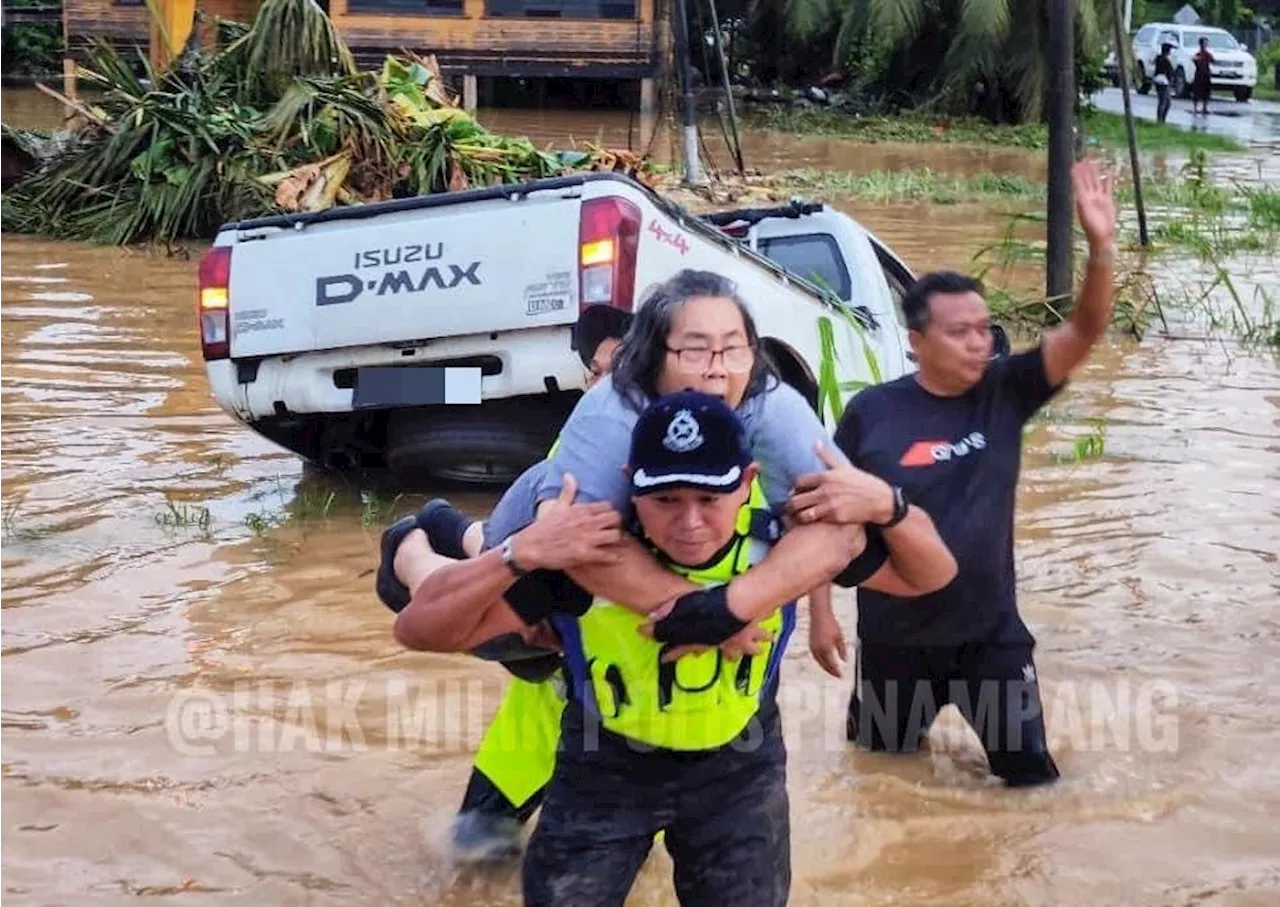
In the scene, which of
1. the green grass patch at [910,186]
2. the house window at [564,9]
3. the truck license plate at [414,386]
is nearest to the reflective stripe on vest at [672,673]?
the truck license plate at [414,386]

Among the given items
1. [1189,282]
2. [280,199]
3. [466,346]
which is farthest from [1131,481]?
[280,199]

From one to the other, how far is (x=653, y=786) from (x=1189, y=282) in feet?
41.0

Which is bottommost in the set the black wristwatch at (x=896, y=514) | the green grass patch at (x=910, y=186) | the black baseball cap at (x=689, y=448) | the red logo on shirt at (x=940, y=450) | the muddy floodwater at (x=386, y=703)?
the muddy floodwater at (x=386, y=703)

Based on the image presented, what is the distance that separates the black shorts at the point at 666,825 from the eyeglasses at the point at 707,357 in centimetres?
65

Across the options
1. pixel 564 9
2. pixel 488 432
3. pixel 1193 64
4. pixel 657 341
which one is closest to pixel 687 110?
pixel 488 432

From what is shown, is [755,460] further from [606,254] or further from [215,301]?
[215,301]

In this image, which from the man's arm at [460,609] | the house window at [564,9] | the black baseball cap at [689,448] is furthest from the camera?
the house window at [564,9]

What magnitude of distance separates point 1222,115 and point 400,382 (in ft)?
113

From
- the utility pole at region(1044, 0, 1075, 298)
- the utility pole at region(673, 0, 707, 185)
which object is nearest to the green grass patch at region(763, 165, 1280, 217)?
the utility pole at region(673, 0, 707, 185)

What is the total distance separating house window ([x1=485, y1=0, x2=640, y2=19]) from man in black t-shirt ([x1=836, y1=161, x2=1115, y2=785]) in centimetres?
2567

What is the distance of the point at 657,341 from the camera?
311 cm

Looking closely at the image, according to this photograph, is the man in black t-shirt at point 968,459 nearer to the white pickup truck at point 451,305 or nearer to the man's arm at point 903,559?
A: the man's arm at point 903,559

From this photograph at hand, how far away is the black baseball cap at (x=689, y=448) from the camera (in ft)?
9.27

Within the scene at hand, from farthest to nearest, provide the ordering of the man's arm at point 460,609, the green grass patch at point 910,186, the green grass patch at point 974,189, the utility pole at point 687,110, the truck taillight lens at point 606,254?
1. the green grass patch at point 910,186
2. the green grass patch at point 974,189
3. the utility pole at point 687,110
4. the truck taillight lens at point 606,254
5. the man's arm at point 460,609
